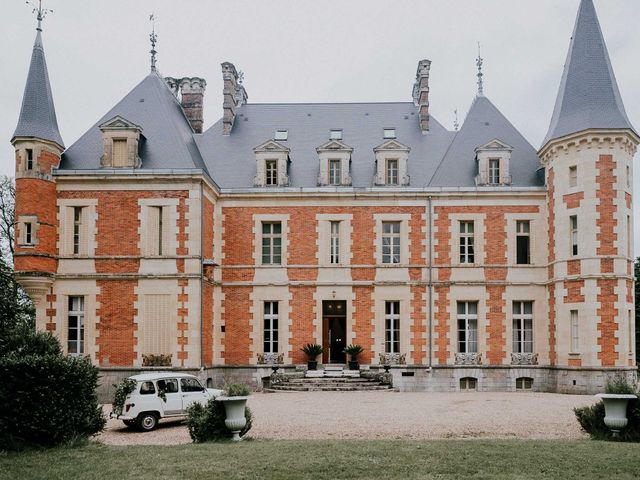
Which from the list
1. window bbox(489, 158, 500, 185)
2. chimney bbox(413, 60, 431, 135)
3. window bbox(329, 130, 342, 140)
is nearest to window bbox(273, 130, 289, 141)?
window bbox(329, 130, 342, 140)

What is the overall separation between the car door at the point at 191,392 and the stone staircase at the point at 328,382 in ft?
22.4

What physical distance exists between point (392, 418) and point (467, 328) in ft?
34.2

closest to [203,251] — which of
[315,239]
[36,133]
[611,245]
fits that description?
[315,239]

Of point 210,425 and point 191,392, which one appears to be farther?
point 191,392

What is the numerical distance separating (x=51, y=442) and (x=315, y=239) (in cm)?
1545

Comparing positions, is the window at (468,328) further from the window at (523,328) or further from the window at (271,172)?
the window at (271,172)

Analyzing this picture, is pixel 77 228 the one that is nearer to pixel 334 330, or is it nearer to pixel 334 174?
pixel 334 174

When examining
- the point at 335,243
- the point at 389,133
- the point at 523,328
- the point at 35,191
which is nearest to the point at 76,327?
the point at 35,191

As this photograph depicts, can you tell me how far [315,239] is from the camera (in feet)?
87.9

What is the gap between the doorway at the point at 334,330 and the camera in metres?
26.8

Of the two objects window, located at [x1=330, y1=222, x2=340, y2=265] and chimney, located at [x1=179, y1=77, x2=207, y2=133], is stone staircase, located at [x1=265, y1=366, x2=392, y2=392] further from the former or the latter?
chimney, located at [x1=179, y1=77, x2=207, y2=133]

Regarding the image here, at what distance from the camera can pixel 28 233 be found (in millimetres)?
23844

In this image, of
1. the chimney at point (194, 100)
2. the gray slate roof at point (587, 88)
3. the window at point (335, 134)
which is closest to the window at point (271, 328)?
the window at point (335, 134)

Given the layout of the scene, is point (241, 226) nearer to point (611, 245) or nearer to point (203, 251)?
point (203, 251)
